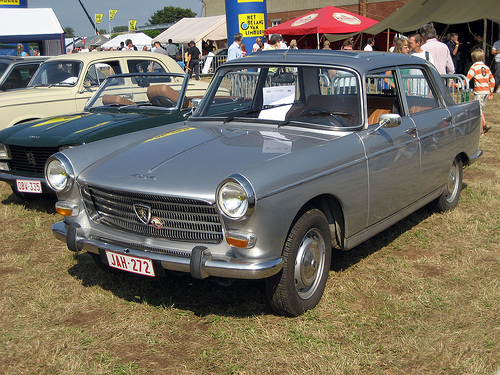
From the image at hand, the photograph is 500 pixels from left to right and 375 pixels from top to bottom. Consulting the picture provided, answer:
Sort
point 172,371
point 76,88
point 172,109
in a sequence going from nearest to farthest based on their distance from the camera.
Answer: point 172,371 < point 172,109 < point 76,88

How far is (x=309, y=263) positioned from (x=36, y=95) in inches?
218

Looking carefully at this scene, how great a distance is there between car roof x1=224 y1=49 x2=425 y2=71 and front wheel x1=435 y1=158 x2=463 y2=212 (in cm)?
137

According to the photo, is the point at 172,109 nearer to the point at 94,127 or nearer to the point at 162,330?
the point at 94,127

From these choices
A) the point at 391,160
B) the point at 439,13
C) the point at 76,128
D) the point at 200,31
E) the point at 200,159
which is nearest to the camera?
the point at 200,159

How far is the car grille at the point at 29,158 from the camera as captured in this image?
5.89 meters

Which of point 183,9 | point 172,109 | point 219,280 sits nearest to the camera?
point 219,280

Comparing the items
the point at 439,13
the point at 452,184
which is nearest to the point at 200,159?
the point at 452,184

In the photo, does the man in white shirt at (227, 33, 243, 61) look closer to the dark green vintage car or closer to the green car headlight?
the dark green vintage car

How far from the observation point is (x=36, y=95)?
7.63 metres

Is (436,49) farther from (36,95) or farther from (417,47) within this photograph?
(36,95)

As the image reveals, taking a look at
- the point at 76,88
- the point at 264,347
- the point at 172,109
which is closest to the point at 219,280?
the point at 264,347

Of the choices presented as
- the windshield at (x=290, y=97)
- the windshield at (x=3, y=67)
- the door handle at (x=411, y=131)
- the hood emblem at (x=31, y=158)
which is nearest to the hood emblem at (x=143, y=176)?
the windshield at (x=290, y=97)

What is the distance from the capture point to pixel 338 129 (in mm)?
4078

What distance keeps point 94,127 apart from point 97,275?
6.81ft
